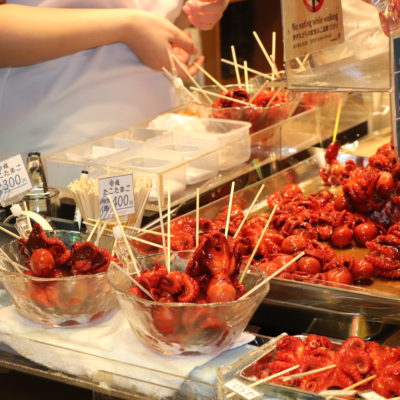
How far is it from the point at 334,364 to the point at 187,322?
27 centimetres

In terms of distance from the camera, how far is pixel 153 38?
9.34 feet

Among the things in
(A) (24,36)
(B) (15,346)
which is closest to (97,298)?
(B) (15,346)

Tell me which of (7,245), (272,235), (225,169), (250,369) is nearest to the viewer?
(250,369)

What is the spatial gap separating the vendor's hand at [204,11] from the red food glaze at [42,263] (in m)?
1.74

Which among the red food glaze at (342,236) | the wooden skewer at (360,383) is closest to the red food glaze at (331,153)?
the red food glaze at (342,236)

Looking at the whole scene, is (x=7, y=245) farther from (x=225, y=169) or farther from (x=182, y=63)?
(x=182, y=63)

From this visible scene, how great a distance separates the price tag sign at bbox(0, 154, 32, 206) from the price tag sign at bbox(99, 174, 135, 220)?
0.85 ft

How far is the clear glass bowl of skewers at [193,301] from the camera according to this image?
145cm

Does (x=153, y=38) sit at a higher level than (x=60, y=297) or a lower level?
higher

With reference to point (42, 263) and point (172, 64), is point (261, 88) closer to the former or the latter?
point (172, 64)

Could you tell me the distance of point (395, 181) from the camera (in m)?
2.24

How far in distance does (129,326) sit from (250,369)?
35 centimetres

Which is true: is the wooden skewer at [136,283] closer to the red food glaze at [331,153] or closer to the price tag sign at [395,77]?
the price tag sign at [395,77]

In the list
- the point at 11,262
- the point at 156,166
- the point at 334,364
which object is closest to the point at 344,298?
the point at 334,364
